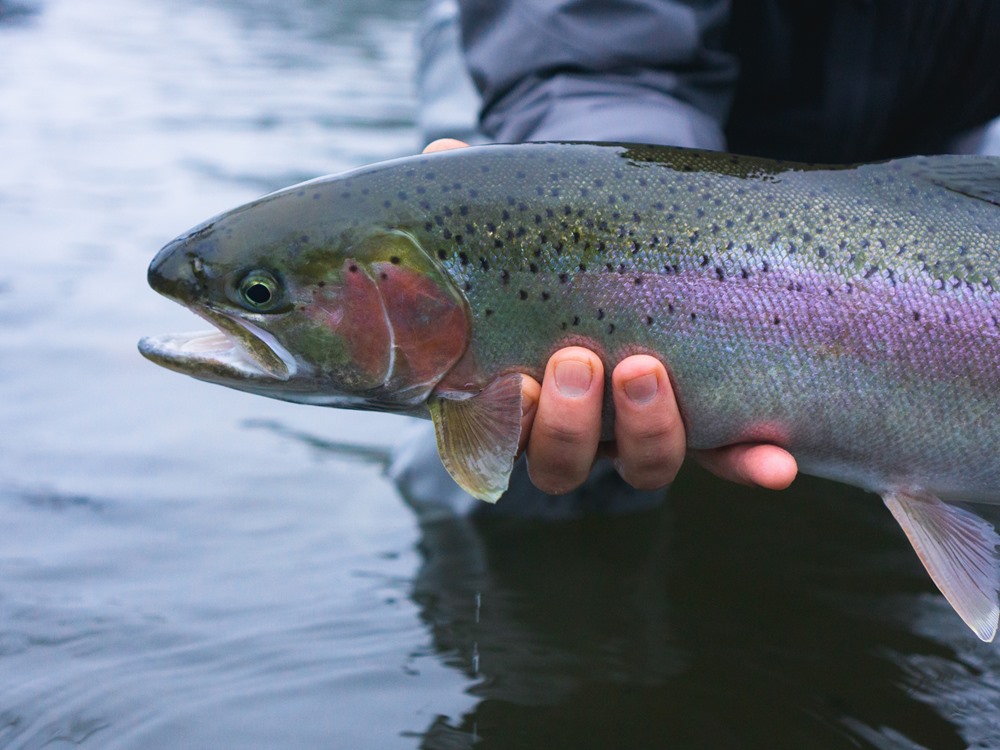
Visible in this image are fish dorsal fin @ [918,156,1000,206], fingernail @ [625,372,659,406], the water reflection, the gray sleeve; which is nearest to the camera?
fingernail @ [625,372,659,406]

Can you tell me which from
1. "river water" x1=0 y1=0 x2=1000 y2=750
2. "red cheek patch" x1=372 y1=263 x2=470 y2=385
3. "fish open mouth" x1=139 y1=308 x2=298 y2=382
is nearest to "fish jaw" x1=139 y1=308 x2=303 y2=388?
"fish open mouth" x1=139 y1=308 x2=298 y2=382

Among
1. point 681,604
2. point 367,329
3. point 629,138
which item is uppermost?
point 629,138

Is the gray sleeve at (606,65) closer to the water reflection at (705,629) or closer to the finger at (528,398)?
the finger at (528,398)

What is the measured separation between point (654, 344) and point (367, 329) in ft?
1.61

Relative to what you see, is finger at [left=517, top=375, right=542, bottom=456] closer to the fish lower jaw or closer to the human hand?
the human hand

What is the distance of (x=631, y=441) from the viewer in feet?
6.68

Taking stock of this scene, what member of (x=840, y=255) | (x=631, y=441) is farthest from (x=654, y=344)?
(x=840, y=255)

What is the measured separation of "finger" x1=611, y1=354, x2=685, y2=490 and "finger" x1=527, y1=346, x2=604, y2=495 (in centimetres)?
4

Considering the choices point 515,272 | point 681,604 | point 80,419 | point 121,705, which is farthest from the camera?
point 80,419

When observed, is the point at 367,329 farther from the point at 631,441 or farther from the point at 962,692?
the point at 962,692

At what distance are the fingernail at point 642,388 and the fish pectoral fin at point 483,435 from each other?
0.63 ft

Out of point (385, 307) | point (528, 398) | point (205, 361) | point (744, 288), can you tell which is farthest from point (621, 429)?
point (205, 361)

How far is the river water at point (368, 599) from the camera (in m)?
2.34

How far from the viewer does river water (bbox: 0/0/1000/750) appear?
2342mm
